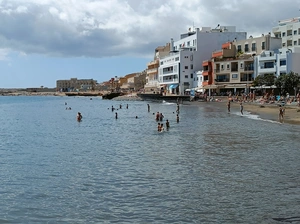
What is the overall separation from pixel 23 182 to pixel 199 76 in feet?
262

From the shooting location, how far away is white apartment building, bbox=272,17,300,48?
8175cm

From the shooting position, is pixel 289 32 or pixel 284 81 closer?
pixel 284 81

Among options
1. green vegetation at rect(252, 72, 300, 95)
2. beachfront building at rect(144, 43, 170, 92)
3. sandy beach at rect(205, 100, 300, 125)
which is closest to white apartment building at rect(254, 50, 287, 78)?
green vegetation at rect(252, 72, 300, 95)

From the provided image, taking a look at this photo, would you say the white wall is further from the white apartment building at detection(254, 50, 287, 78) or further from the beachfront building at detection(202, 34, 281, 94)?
the beachfront building at detection(202, 34, 281, 94)

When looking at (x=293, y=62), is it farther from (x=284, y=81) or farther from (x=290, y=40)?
(x=290, y=40)

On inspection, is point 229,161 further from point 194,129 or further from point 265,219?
point 194,129

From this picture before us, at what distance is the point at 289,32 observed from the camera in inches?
3302

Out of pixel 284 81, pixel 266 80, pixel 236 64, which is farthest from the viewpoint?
pixel 236 64

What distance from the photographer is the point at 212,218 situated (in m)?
11.6

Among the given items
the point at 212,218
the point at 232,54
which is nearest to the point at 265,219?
the point at 212,218

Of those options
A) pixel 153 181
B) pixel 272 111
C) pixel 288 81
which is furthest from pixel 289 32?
pixel 153 181

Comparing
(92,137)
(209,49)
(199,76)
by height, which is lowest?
(92,137)

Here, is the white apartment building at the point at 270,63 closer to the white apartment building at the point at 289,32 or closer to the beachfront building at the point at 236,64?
the beachfront building at the point at 236,64

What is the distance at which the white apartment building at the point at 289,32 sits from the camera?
268 feet
